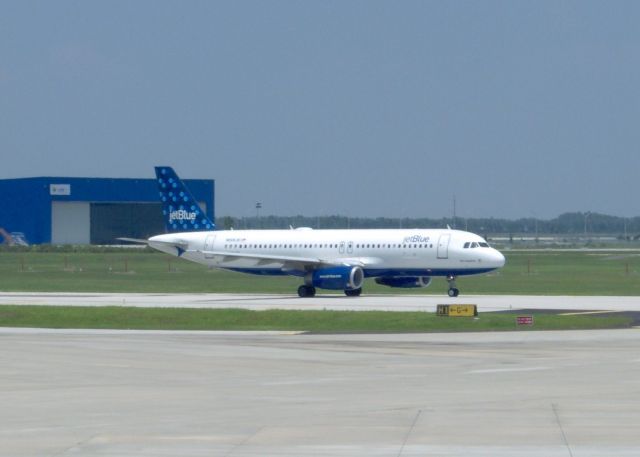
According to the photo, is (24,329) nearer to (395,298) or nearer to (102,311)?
(102,311)

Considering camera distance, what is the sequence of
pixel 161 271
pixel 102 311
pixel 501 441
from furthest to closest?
pixel 161 271, pixel 102 311, pixel 501 441

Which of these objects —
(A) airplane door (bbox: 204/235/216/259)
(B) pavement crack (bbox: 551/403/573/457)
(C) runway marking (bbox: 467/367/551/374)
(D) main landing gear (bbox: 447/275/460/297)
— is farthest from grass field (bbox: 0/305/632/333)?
(B) pavement crack (bbox: 551/403/573/457)

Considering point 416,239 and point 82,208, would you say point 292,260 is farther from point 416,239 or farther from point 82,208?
point 82,208

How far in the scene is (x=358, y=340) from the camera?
35.4 m

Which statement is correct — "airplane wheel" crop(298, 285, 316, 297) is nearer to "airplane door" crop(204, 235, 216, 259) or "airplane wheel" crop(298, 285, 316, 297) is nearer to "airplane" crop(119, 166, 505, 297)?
"airplane" crop(119, 166, 505, 297)

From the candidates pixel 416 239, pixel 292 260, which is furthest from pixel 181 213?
pixel 416 239

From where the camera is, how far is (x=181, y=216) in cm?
6794

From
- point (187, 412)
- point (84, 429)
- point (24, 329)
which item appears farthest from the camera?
point (24, 329)

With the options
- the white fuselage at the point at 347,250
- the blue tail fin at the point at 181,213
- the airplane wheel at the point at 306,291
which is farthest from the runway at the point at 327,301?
the blue tail fin at the point at 181,213

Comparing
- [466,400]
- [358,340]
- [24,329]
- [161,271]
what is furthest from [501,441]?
[161,271]

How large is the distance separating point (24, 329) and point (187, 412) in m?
21.9

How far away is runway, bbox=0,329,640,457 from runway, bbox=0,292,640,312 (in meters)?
14.1

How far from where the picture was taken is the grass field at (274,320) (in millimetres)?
40062

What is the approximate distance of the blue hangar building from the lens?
493ft
